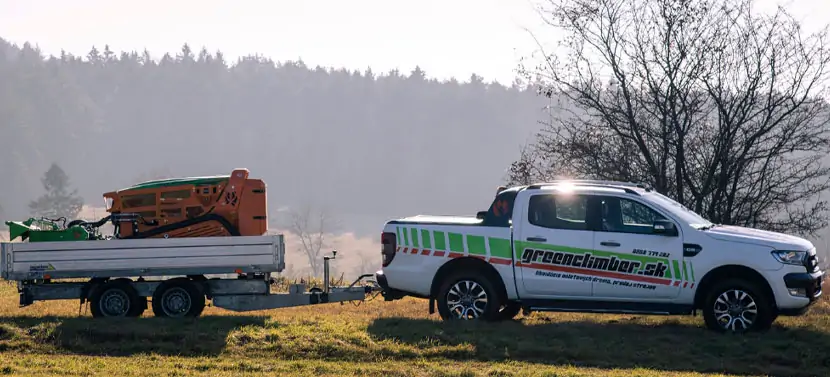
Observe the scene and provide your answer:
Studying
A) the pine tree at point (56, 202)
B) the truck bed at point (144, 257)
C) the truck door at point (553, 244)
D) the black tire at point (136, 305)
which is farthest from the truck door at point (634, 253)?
the pine tree at point (56, 202)

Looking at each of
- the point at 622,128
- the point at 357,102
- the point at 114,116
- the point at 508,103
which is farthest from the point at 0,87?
the point at 622,128

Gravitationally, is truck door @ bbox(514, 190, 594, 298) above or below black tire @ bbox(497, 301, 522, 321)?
above

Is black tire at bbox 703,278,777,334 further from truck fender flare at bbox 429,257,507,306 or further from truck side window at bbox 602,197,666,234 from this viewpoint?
truck fender flare at bbox 429,257,507,306

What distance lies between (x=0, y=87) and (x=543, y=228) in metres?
176

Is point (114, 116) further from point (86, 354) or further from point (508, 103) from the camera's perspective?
point (86, 354)

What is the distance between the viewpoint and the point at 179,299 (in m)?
14.1

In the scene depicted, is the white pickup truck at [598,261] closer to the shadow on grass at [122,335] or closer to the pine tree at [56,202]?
the shadow on grass at [122,335]

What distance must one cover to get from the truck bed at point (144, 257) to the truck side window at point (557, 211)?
140 inches

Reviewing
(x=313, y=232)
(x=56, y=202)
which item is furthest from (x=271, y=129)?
(x=56, y=202)

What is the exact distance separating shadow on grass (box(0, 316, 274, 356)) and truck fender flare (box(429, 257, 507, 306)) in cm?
231

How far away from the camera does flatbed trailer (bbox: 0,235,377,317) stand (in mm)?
13867

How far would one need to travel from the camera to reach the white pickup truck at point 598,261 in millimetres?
12148

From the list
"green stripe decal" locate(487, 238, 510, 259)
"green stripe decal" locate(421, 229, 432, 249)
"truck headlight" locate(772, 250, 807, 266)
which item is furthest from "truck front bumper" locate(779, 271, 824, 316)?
"green stripe decal" locate(421, 229, 432, 249)

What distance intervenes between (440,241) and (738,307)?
3.83 metres
